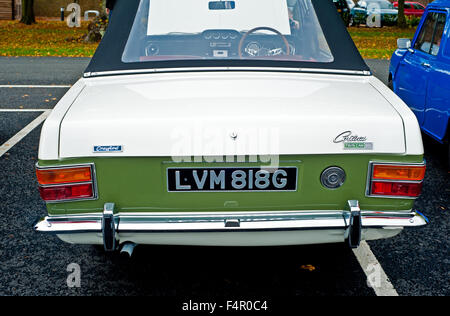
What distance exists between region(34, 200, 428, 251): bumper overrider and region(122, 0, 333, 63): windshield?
117 centimetres

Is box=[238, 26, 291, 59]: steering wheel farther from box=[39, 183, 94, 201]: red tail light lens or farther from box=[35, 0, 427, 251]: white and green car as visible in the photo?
box=[39, 183, 94, 201]: red tail light lens

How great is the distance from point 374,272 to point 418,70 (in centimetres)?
309

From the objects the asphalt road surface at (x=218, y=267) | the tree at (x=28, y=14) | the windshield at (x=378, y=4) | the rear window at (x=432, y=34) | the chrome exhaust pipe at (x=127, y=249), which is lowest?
the tree at (x=28, y=14)

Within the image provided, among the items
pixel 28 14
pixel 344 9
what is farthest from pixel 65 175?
pixel 28 14

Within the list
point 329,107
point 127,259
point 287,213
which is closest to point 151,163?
point 287,213

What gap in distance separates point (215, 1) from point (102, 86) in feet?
3.53

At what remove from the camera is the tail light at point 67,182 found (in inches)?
97.0

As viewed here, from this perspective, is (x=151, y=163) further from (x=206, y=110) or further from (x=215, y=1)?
(x=215, y=1)

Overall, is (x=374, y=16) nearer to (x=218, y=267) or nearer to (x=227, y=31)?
(x=227, y=31)

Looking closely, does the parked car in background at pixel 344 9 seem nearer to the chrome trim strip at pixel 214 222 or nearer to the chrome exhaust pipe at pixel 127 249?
the chrome trim strip at pixel 214 222

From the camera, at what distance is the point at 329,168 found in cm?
249

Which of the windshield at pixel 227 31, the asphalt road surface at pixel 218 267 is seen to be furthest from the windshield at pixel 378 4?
the windshield at pixel 227 31

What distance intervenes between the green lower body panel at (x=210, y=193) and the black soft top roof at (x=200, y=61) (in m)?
0.84
